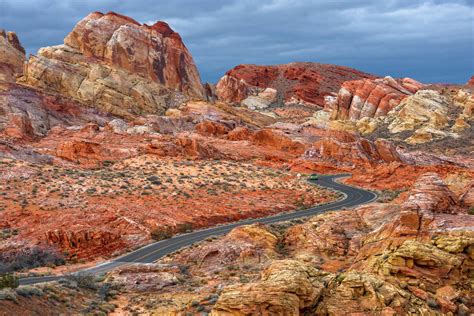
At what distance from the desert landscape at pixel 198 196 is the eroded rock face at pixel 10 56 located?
0.33 meters

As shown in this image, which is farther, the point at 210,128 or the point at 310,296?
the point at 210,128

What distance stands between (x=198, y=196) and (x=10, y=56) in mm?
81261

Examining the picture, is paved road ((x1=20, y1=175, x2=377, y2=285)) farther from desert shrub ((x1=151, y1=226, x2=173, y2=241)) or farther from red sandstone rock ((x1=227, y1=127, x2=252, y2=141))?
red sandstone rock ((x1=227, y1=127, x2=252, y2=141))

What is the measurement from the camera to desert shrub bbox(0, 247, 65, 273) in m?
35.6

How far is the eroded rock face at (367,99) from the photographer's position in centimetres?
13609

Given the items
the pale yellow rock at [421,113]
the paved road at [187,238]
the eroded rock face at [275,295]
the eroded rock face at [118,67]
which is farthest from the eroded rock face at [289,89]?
the eroded rock face at [275,295]

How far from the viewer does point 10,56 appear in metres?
118

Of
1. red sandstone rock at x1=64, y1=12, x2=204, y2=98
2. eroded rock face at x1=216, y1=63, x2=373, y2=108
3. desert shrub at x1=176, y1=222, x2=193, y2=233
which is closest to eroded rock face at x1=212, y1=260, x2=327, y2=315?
desert shrub at x1=176, y1=222, x2=193, y2=233

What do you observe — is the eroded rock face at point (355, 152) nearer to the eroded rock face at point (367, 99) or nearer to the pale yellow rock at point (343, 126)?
the pale yellow rock at point (343, 126)

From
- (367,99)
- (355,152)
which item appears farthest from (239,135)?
(367,99)

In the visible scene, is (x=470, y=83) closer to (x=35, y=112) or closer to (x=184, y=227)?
(x=35, y=112)

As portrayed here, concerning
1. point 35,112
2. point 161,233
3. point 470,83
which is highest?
point 35,112

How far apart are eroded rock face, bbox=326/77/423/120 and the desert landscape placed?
706mm

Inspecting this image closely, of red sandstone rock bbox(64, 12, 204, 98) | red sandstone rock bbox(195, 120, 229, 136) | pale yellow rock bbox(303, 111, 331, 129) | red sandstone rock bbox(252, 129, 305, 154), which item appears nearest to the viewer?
red sandstone rock bbox(252, 129, 305, 154)
